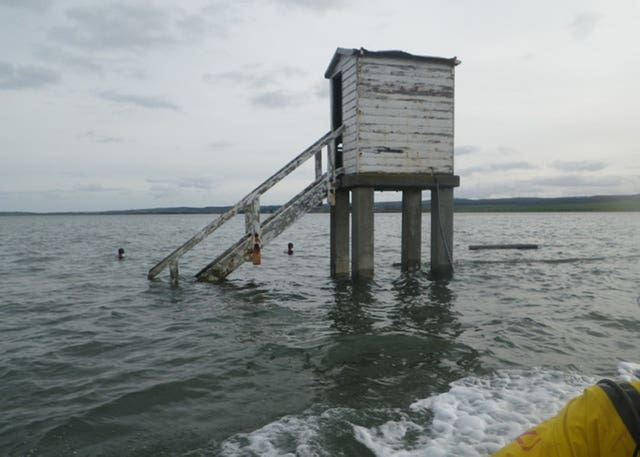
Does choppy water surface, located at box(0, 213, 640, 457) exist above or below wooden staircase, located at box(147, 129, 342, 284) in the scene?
below

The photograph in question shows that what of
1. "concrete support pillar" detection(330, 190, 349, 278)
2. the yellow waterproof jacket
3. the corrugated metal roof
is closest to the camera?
the yellow waterproof jacket

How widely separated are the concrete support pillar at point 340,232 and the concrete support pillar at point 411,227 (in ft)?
5.81

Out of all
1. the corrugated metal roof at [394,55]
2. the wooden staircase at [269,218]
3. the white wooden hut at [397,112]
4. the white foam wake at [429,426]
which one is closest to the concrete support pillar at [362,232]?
the white wooden hut at [397,112]

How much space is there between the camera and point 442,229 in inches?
568

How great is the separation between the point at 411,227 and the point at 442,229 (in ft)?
3.25

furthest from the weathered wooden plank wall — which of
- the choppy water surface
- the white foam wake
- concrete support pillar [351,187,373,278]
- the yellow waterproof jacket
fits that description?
the yellow waterproof jacket

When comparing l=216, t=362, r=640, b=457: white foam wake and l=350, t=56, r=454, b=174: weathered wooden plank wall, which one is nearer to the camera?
l=216, t=362, r=640, b=457: white foam wake

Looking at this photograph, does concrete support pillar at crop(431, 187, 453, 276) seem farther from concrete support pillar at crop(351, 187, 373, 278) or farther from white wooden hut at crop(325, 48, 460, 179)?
concrete support pillar at crop(351, 187, 373, 278)

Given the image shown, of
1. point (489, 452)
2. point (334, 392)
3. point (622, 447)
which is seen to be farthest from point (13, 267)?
point (622, 447)

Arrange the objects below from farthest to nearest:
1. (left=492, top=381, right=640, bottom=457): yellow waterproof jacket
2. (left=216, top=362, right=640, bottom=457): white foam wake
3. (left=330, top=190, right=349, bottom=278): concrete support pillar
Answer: (left=330, top=190, right=349, bottom=278): concrete support pillar
(left=216, top=362, right=640, bottom=457): white foam wake
(left=492, top=381, right=640, bottom=457): yellow waterproof jacket

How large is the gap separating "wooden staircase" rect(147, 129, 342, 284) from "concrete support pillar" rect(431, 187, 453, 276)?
3053 mm

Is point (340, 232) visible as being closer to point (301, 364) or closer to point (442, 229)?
point (442, 229)

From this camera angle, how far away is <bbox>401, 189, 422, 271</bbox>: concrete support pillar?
14.8m

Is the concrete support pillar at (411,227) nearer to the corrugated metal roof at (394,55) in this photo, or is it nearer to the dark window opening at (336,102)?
the dark window opening at (336,102)
